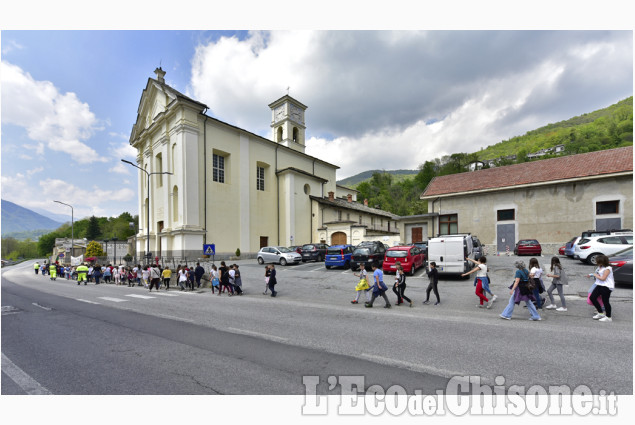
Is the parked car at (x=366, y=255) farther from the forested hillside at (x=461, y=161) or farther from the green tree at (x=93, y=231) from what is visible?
the green tree at (x=93, y=231)

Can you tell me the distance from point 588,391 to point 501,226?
24.6 meters

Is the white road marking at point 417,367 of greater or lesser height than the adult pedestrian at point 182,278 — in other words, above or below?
above

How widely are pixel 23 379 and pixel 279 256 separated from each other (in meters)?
19.0

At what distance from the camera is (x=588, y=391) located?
153 inches

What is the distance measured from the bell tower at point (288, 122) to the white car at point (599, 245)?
1360 inches

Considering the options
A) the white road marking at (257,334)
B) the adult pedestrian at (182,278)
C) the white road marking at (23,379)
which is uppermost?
the white road marking at (23,379)

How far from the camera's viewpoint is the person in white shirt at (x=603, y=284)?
707 centimetres

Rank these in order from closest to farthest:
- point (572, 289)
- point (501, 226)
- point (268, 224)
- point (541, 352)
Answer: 1. point (541, 352)
2. point (572, 289)
3. point (501, 226)
4. point (268, 224)

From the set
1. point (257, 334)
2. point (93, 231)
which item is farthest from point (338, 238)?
point (93, 231)

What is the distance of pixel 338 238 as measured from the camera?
32.8 metres

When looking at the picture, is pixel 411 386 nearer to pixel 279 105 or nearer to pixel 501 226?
pixel 501 226

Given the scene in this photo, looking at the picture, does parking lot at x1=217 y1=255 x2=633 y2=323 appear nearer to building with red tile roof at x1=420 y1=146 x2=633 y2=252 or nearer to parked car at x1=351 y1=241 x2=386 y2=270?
parked car at x1=351 y1=241 x2=386 y2=270

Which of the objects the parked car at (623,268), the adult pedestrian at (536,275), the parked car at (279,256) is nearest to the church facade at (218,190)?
the parked car at (279,256)

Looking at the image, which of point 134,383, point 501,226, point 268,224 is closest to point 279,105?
point 268,224
